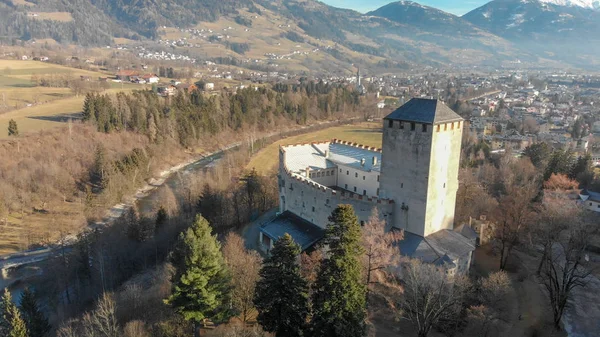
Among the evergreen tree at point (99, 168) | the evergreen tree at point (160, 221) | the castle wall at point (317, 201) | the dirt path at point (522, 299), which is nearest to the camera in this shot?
the dirt path at point (522, 299)

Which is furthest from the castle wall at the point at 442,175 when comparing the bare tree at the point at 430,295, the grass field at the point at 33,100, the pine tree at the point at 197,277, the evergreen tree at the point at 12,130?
the grass field at the point at 33,100

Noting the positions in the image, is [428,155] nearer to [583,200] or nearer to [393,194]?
[393,194]

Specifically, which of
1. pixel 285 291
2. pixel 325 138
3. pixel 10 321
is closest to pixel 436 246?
pixel 285 291

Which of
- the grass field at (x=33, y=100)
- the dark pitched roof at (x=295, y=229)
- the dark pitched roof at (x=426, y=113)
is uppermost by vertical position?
the dark pitched roof at (x=426, y=113)

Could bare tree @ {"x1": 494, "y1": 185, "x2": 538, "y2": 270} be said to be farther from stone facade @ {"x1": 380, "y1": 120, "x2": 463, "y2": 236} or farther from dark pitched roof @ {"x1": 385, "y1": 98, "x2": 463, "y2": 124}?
dark pitched roof @ {"x1": 385, "y1": 98, "x2": 463, "y2": 124}

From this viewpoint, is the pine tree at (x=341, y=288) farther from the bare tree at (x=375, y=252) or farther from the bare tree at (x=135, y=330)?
the bare tree at (x=135, y=330)

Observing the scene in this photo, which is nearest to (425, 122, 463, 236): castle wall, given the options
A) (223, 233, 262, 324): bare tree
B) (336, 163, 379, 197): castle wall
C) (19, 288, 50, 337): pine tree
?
(336, 163, 379, 197): castle wall

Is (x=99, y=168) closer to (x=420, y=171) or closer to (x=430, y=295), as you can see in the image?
(x=420, y=171)
